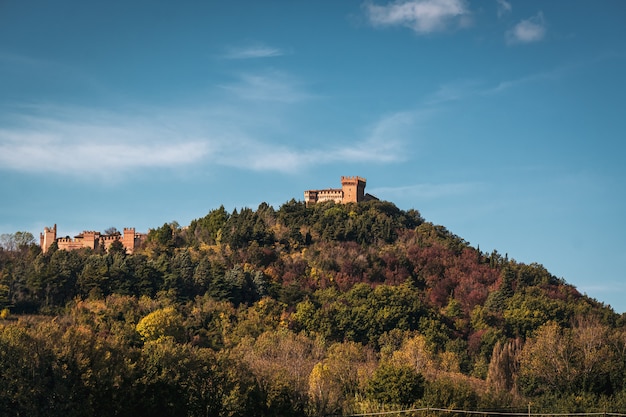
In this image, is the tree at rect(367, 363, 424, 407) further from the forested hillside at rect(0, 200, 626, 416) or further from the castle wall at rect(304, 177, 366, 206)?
the castle wall at rect(304, 177, 366, 206)

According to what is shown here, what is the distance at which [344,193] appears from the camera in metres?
120

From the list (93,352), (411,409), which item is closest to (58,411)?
(93,352)

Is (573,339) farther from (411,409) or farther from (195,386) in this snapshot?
(195,386)

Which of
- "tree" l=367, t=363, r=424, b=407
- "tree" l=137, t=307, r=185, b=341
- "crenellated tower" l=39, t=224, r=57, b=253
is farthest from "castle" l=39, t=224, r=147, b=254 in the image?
"tree" l=367, t=363, r=424, b=407

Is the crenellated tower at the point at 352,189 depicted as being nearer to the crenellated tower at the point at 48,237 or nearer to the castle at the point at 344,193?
the castle at the point at 344,193

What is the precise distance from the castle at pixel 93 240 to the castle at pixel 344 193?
75.6ft

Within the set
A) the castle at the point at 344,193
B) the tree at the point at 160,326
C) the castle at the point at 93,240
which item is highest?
the castle at the point at 344,193

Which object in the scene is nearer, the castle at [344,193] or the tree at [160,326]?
the tree at [160,326]

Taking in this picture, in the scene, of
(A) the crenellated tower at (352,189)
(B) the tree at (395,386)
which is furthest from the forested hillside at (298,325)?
(A) the crenellated tower at (352,189)

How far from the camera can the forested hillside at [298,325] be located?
44344mm

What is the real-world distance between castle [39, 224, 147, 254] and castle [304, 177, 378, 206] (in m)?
23.0

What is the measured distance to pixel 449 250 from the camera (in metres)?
105

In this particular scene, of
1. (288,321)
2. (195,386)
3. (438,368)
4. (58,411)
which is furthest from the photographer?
(288,321)

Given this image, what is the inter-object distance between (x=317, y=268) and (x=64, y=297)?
1060 inches
